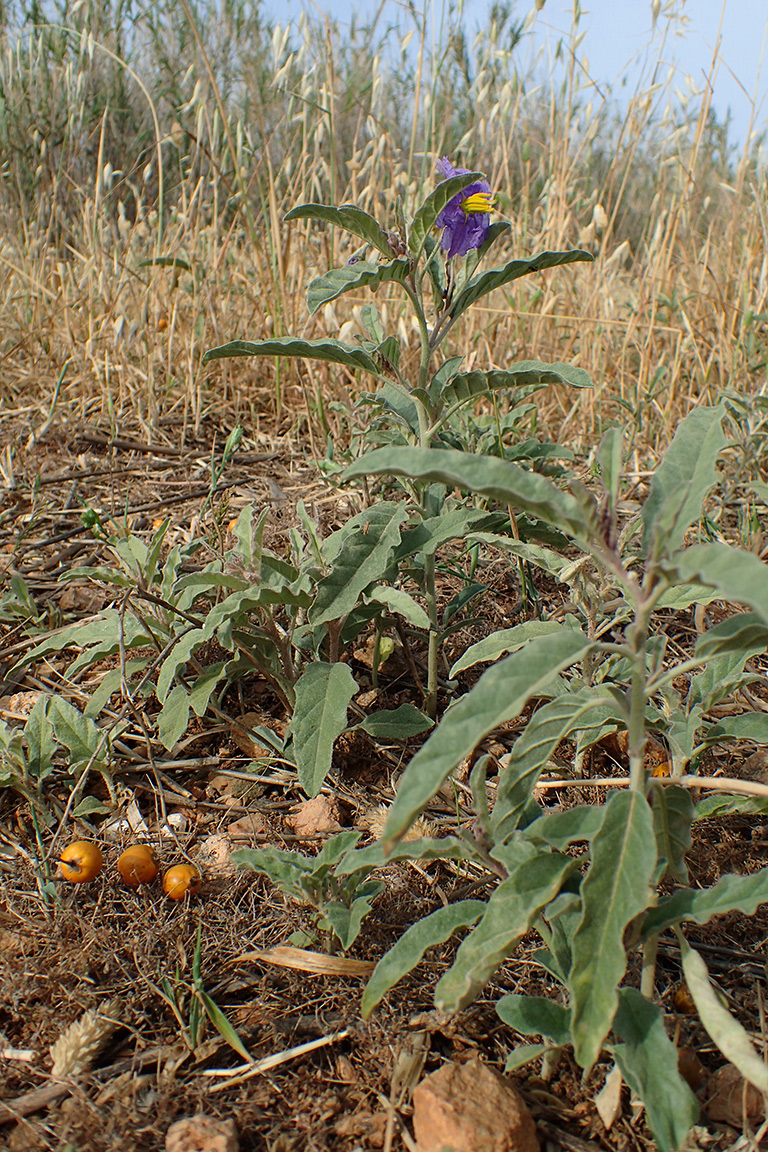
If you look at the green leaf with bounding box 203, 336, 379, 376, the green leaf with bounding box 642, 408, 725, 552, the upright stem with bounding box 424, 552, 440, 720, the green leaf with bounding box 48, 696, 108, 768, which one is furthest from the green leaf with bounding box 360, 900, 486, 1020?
the green leaf with bounding box 203, 336, 379, 376

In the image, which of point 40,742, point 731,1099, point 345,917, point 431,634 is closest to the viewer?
point 731,1099

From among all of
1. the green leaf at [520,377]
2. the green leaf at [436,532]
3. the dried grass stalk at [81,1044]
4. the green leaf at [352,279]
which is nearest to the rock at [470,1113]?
the dried grass stalk at [81,1044]

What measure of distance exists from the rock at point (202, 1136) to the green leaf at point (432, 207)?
1376 mm

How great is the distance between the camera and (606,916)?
844 mm

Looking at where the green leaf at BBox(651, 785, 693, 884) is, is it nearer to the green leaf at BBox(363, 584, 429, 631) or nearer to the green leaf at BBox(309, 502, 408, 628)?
the green leaf at BBox(363, 584, 429, 631)

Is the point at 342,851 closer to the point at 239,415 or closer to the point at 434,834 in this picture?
the point at 434,834

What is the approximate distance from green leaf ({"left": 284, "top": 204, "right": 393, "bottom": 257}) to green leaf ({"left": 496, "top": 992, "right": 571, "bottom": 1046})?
121 cm

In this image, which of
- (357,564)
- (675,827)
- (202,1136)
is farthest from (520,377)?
(202,1136)

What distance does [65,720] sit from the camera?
1576 millimetres

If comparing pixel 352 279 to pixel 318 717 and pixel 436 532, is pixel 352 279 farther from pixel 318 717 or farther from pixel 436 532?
pixel 318 717

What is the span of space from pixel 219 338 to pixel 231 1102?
2.92 meters

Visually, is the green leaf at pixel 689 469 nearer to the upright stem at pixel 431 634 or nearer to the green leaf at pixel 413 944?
the green leaf at pixel 413 944

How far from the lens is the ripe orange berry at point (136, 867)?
A: 1343mm

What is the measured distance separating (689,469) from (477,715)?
1.61ft
